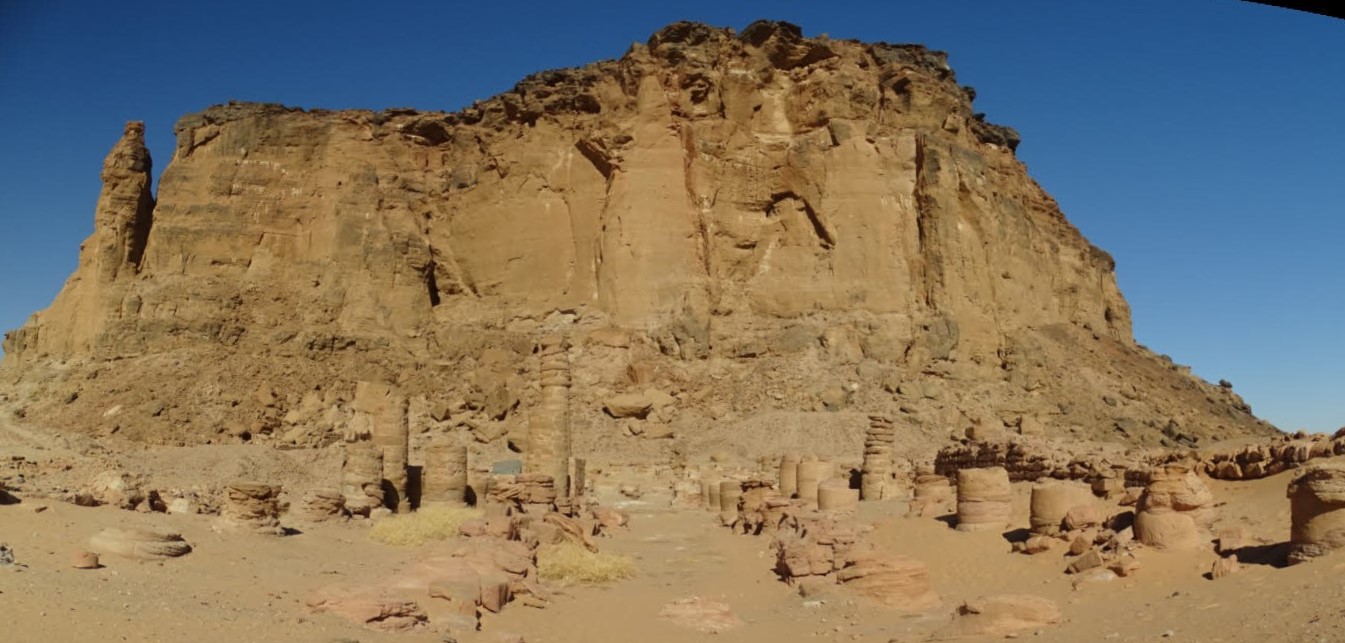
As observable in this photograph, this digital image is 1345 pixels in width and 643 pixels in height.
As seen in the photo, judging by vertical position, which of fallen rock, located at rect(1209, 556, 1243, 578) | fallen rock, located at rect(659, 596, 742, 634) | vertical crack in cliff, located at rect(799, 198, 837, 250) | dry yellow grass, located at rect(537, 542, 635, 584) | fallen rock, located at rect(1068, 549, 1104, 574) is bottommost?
fallen rock, located at rect(659, 596, 742, 634)

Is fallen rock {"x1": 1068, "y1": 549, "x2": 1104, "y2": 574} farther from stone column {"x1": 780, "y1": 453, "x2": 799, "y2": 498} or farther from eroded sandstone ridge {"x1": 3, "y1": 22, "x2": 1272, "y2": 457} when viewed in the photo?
eroded sandstone ridge {"x1": 3, "y1": 22, "x2": 1272, "y2": 457}

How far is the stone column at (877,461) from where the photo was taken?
90.7ft

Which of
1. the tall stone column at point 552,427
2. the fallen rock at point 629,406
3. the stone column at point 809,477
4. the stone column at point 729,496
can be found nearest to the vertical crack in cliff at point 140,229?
the fallen rock at point 629,406

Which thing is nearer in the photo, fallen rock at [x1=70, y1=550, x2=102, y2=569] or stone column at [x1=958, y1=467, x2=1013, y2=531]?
fallen rock at [x1=70, y1=550, x2=102, y2=569]

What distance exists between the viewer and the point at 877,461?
2778 centimetres

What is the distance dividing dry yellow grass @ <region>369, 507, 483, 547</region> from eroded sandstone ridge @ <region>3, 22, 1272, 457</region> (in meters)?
21.9

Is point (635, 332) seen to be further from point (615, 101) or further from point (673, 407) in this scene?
point (615, 101)

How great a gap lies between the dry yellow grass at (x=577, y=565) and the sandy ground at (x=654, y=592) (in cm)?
34

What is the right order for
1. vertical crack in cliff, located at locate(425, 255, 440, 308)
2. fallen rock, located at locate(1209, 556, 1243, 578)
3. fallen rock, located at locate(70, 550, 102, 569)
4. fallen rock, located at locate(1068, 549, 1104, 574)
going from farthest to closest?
vertical crack in cliff, located at locate(425, 255, 440, 308) < fallen rock, located at locate(1068, 549, 1104, 574) < fallen rock, located at locate(1209, 556, 1243, 578) < fallen rock, located at locate(70, 550, 102, 569)

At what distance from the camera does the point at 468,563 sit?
1433cm

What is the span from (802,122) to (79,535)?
43.0 meters

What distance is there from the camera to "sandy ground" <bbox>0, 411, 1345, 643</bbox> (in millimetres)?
9617

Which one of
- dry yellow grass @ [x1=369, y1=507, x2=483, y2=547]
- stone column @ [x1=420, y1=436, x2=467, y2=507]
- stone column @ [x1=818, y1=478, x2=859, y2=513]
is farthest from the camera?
stone column @ [x1=420, y1=436, x2=467, y2=507]

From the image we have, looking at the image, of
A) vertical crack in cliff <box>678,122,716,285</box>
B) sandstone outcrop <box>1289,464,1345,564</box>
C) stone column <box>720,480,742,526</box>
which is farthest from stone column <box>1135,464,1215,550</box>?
vertical crack in cliff <box>678,122,716,285</box>
